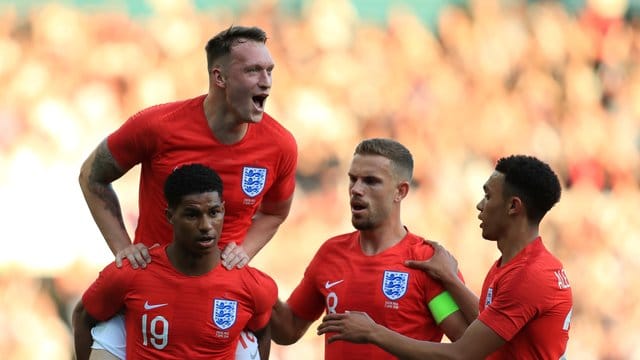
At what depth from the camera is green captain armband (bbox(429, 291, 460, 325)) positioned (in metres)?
4.41

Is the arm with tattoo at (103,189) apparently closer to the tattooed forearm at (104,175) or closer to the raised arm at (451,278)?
the tattooed forearm at (104,175)

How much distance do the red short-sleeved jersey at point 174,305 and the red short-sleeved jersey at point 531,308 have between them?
36.2 inches

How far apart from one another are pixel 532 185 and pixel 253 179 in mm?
1074

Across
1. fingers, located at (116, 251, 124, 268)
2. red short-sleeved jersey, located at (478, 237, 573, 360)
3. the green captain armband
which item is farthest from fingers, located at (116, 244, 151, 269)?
red short-sleeved jersey, located at (478, 237, 573, 360)

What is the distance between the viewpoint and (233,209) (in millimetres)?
4406

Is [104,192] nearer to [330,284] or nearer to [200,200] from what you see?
[200,200]

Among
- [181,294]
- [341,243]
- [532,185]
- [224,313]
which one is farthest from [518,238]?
[181,294]

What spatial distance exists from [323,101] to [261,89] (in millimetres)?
6154

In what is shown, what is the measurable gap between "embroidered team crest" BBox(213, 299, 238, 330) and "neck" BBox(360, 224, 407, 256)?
25.2 inches

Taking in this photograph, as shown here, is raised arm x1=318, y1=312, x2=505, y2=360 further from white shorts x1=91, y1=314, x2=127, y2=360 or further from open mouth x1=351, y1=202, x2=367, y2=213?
white shorts x1=91, y1=314, x2=127, y2=360

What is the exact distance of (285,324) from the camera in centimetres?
470

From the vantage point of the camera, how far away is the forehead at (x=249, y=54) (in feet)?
14.3

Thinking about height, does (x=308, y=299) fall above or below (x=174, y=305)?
above

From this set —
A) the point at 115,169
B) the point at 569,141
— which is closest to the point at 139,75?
the point at 569,141
